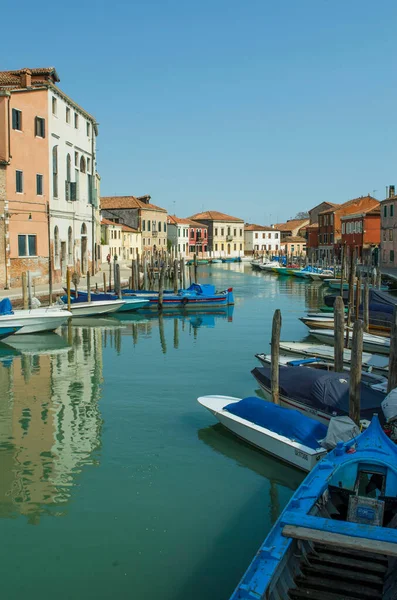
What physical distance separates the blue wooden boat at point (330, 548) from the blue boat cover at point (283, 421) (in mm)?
1933

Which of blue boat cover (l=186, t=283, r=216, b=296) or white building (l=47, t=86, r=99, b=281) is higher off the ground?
white building (l=47, t=86, r=99, b=281)

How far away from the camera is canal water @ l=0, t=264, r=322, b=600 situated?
20.3 feet

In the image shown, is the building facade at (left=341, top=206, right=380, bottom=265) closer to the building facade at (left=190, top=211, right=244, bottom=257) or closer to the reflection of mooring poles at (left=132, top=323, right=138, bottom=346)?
the reflection of mooring poles at (left=132, top=323, right=138, bottom=346)

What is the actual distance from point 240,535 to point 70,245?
2558 cm

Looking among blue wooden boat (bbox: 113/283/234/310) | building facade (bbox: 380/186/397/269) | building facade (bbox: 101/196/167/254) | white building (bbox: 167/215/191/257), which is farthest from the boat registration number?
white building (bbox: 167/215/191/257)

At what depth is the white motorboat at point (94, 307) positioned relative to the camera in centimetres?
2322

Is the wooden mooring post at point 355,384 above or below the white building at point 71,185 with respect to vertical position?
below

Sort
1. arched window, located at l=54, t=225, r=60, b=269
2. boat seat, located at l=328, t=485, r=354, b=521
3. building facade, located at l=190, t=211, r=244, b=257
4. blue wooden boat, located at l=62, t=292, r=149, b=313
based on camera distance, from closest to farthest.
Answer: boat seat, located at l=328, t=485, r=354, b=521
blue wooden boat, located at l=62, t=292, r=149, b=313
arched window, located at l=54, t=225, r=60, b=269
building facade, located at l=190, t=211, r=244, b=257

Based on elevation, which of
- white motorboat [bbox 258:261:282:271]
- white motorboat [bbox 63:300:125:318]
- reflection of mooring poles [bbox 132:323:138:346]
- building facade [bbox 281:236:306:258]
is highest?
building facade [bbox 281:236:306:258]

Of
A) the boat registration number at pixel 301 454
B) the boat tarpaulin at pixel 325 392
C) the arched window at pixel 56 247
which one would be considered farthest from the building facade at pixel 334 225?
the boat registration number at pixel 301 454

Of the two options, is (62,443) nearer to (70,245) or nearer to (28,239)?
(28,239)

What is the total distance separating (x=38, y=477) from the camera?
8.40 metres

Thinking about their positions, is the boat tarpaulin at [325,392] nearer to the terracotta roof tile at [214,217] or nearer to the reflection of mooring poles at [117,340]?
the reflection of mooring poles at [117,340]

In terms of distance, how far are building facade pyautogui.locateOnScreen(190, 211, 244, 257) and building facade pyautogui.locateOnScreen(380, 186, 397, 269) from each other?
41.9 m
